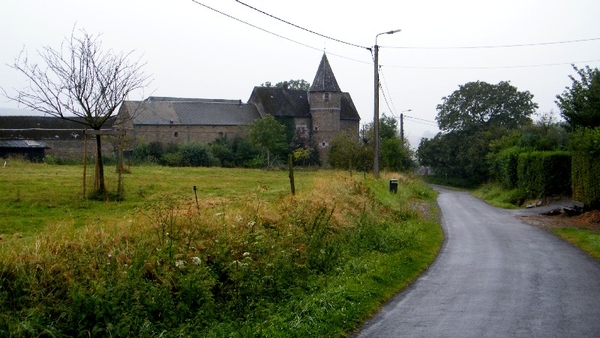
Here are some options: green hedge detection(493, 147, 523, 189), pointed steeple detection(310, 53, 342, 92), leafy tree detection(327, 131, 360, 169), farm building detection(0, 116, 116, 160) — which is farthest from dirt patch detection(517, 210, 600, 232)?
pointed steeple detection(310, 53, 342, 92)

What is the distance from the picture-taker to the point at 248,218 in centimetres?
1248

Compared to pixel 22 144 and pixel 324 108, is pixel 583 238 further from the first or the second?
pixel 324 108

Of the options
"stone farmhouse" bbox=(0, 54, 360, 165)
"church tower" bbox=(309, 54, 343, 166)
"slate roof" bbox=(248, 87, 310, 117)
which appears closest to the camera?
"stone farmhouse" bbox=(0, 54, 360, 165)

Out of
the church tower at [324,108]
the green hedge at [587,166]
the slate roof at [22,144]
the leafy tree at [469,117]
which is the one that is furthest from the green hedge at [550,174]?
the slate roof at [22,144]

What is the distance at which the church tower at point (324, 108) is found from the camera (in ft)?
275

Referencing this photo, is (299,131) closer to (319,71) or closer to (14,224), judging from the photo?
(319,71)

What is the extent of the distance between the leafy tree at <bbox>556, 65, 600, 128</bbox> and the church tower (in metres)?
57.5

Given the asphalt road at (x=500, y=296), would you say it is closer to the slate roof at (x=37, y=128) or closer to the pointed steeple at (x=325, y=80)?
the slate roof at (x=37, y=128)

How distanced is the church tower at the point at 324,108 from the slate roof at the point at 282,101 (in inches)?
78.6

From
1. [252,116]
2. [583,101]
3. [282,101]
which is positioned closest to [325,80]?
[282,101]

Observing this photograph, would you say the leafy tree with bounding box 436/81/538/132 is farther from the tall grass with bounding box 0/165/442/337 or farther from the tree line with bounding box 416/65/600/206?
the tall grass with bounding box 0/165/442/337

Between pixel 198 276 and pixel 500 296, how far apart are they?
17.3ft

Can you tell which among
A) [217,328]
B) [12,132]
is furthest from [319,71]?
[217,328]

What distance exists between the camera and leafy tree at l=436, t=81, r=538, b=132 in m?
80.8
